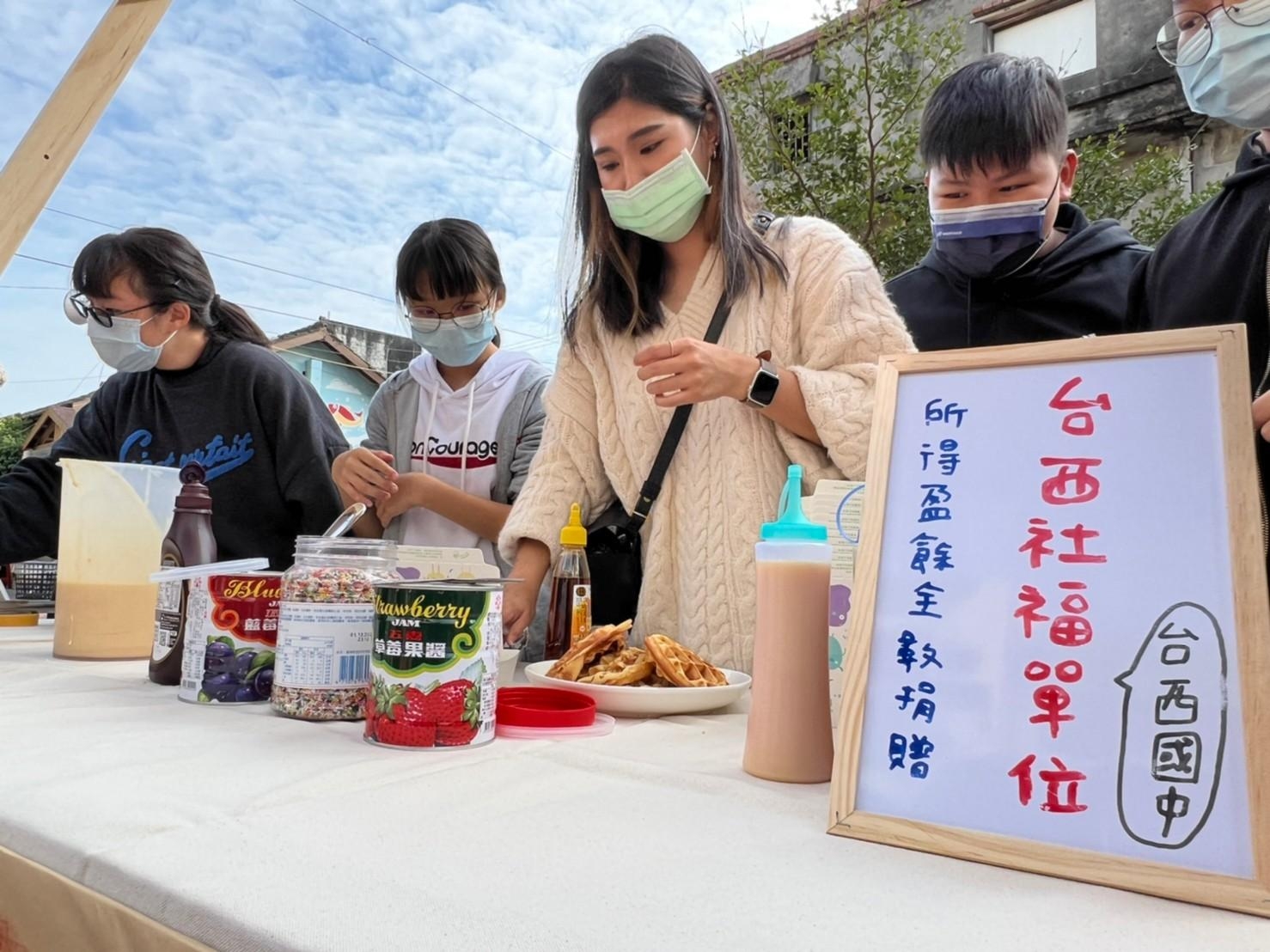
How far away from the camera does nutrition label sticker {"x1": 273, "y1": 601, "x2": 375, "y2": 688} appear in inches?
28.6

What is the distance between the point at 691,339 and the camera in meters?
1.05

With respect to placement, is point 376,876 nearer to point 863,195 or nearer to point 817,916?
point 817,916

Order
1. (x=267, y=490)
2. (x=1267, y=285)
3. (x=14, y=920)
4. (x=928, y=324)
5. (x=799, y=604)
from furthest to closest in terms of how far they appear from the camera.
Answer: (x=267, y=490) < (x=928, y=324) < (x=1267, y=285) < (x=799, y=604) < (x=14, y=920)

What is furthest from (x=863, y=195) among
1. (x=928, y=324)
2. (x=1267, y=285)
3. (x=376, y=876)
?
(x=376, y=876)

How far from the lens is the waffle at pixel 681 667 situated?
0.85m

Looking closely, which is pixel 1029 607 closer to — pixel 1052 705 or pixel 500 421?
pixel 1052 705

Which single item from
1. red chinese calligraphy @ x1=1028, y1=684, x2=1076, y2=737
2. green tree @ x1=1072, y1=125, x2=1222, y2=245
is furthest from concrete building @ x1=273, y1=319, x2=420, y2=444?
red chinese calligraphy @ x1=1028, y1=684, x2=1076, y2=737

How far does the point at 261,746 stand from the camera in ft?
2.14

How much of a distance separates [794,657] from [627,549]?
2.18ft

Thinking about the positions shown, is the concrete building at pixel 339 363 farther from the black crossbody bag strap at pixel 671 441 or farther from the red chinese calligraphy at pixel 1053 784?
the red chinese calligraphy at pixel 1053 784

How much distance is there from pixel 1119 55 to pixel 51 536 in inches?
340

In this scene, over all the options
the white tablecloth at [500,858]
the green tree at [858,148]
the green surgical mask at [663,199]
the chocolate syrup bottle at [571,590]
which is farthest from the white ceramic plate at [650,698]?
the green tree at [858,148]

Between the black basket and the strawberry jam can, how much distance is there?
1805mm

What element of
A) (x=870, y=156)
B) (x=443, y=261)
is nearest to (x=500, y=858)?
(x=443, y=261)
